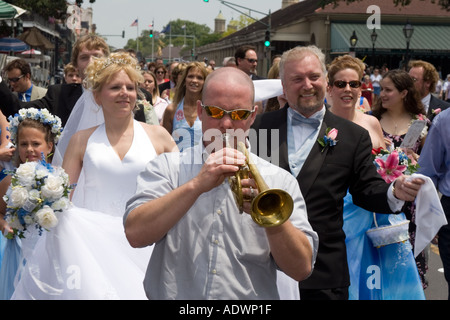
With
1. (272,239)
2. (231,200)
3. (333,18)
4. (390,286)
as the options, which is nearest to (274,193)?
(272,239)

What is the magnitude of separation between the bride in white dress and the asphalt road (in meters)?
3.48

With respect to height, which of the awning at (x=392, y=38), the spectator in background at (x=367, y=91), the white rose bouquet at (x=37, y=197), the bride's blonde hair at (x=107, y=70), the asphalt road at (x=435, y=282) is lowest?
the asphalt road at (x=435, y=282)

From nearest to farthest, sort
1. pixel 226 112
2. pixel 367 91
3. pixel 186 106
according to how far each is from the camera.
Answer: pixel 226 112 < pixel 186 106 < pixel 367 91

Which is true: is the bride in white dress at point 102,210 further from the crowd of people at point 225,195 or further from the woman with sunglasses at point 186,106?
the woman with sunglasses at point 186,106

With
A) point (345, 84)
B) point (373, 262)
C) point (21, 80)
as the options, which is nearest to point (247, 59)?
point (21, 80)

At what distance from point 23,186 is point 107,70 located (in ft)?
3.64

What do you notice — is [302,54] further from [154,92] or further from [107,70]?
[154,92]

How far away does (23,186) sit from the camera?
5.18 metres

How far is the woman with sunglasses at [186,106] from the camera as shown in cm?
965

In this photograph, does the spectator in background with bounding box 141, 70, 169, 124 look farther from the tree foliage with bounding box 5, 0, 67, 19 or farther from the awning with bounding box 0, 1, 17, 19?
the tree foliage with bounding box 5, 0, 67, 19

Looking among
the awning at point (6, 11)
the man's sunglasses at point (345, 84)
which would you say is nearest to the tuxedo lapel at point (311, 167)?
the man's sunglasses at point (345, 84)

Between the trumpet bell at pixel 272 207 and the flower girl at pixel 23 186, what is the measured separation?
2731 millimetres

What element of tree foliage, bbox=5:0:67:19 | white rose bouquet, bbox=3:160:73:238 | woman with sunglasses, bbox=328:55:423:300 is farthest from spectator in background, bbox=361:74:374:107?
tree foliage, bbox=5:0:67:19

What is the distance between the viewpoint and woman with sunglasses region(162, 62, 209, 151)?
9648 mm
